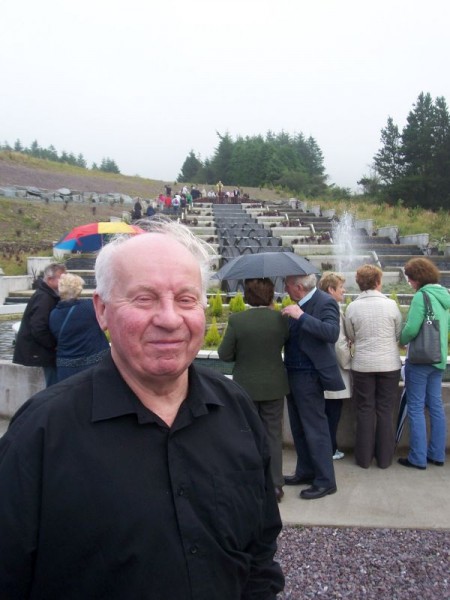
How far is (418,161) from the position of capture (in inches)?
2184

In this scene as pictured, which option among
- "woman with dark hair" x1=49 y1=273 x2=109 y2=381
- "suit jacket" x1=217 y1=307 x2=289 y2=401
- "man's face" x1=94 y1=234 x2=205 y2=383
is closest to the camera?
"man's face" x1=94 y1=234 x2=205 y2=383

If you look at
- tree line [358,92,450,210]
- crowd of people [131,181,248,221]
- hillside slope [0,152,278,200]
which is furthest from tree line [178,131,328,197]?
crowd of people [131,181,248,221]

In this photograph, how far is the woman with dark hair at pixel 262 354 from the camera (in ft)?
14.5

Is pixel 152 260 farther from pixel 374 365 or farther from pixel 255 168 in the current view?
pixel 255 168

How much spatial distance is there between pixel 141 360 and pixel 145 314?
0.43 feet

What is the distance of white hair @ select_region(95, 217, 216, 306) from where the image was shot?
170cm

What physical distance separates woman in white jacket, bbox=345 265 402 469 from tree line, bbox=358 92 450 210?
4018 centimetres

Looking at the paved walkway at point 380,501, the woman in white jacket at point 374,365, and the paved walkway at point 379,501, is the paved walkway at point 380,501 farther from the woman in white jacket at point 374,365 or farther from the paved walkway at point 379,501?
the woman in white jacket at point 374,365

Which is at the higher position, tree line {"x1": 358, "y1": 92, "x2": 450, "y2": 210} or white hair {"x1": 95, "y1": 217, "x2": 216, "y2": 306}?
tree line {"x1": 358, "y1": 92, "x2": 450, "y2": 210}

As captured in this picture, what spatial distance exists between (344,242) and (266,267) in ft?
64.8

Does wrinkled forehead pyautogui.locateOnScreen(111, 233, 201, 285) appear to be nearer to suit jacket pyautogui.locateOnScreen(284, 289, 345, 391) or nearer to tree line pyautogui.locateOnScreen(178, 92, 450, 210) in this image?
suit jacket pyautogui.locateOnScreen(284, 289, 345, 391)

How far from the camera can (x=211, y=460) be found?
1654 mm

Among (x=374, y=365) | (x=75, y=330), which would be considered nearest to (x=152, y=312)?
(x=75, y=330)

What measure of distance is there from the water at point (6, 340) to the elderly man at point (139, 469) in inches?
258
